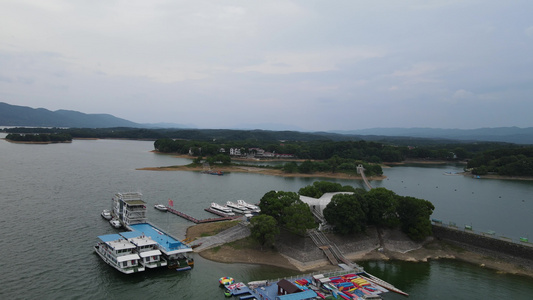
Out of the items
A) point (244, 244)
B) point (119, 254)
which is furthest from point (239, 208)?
point (119, 254)

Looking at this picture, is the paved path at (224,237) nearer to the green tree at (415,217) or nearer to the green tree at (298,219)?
the green tree at (298,219)

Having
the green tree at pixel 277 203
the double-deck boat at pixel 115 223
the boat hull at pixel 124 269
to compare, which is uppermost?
the green tree at pixel 277 203

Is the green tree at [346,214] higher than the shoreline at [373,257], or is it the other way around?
the green tree at [346,214]

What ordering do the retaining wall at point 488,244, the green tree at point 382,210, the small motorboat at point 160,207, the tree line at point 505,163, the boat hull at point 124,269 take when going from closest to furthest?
the boat hull at point 124,269 → the retaining wall at point 488,244 → the green tree at point 382,210 → the small motorboat at point 160,207 → the tree line at point 505,163

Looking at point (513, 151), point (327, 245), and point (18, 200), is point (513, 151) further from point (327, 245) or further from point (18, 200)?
point (18, 200)

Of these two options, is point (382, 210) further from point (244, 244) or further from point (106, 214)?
point (106, 214)

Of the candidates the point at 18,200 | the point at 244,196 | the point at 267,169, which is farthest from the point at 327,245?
the point at 267,169

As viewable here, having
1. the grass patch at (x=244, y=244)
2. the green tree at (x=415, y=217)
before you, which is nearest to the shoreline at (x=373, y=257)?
the grass patch at (x=244, y=244)
